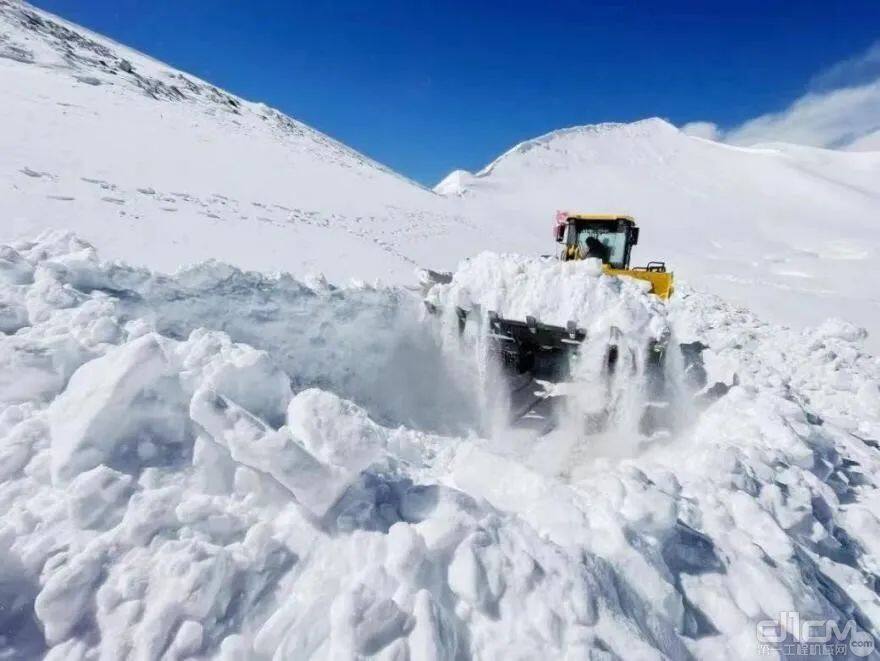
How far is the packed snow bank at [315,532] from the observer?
197 cm

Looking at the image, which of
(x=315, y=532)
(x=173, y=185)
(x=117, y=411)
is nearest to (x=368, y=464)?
(x=315, y=532)

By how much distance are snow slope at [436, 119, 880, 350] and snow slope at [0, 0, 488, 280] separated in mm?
9585

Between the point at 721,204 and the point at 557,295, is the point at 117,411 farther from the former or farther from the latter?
the point at 721,204

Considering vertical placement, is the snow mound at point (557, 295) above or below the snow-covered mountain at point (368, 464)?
above

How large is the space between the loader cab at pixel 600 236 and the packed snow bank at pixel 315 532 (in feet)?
17.8

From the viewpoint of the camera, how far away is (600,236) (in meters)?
8.80

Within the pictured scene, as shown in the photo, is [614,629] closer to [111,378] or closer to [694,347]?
[111,378]

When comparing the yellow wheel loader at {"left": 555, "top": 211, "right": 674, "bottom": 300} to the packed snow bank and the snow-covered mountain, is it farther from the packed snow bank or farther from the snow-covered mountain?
the packed snow bank

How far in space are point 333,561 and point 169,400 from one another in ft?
4.44

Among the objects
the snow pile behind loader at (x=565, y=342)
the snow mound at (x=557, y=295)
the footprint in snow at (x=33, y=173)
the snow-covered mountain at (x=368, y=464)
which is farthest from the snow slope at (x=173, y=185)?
the snow pile behind loader at (x=565, y=342)

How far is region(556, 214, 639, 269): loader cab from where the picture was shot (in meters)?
8.59

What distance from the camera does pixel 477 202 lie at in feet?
114

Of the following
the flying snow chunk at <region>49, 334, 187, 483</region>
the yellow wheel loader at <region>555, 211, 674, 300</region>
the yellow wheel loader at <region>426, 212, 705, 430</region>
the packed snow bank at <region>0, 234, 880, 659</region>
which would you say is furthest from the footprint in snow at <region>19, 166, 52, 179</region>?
the yellow wheel loader at <region>555, 211, 674, 300</region>

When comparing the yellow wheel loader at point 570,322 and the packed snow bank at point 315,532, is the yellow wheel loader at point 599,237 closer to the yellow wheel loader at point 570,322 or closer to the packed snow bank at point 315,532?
the yellow wheel loader at point 570,322
